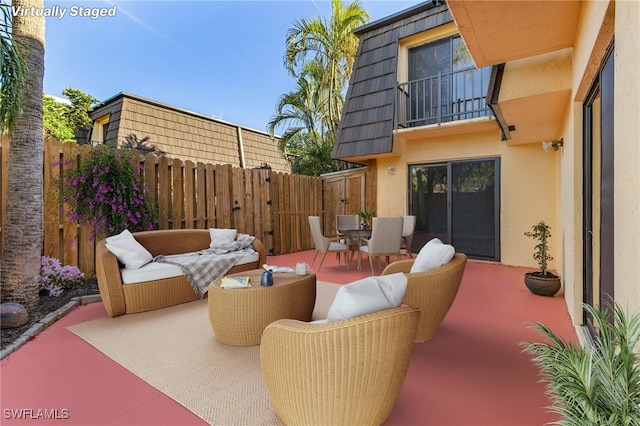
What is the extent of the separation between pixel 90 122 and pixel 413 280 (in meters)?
10.9

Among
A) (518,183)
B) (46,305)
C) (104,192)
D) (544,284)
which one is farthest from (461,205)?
(46,305)

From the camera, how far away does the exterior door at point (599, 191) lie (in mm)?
1946

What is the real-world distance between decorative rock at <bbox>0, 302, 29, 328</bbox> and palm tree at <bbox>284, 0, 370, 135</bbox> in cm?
837

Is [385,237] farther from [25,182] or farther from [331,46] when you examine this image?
[331,46]

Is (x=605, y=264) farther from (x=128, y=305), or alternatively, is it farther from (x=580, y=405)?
(x=128, y=305)

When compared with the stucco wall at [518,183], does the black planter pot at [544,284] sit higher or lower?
lower

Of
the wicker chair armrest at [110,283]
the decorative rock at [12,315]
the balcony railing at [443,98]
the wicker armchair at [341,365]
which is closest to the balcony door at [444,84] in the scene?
the balcony railing at [443,98]

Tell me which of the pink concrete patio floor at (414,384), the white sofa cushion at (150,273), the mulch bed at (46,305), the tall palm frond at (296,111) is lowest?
the pink concrete patio floor at (414,384)

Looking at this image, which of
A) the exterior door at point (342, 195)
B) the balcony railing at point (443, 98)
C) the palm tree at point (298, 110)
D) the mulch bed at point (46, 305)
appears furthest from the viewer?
the palm tree at point (298, 110)

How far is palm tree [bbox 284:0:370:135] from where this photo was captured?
30.1ft

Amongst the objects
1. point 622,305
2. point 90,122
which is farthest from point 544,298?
point 90,122

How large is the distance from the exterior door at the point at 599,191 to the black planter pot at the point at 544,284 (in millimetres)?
1123

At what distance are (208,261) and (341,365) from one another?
304 cm

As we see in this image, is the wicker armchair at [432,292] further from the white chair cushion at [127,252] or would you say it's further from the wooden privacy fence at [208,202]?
the wooden privacy fence at [208,202]
